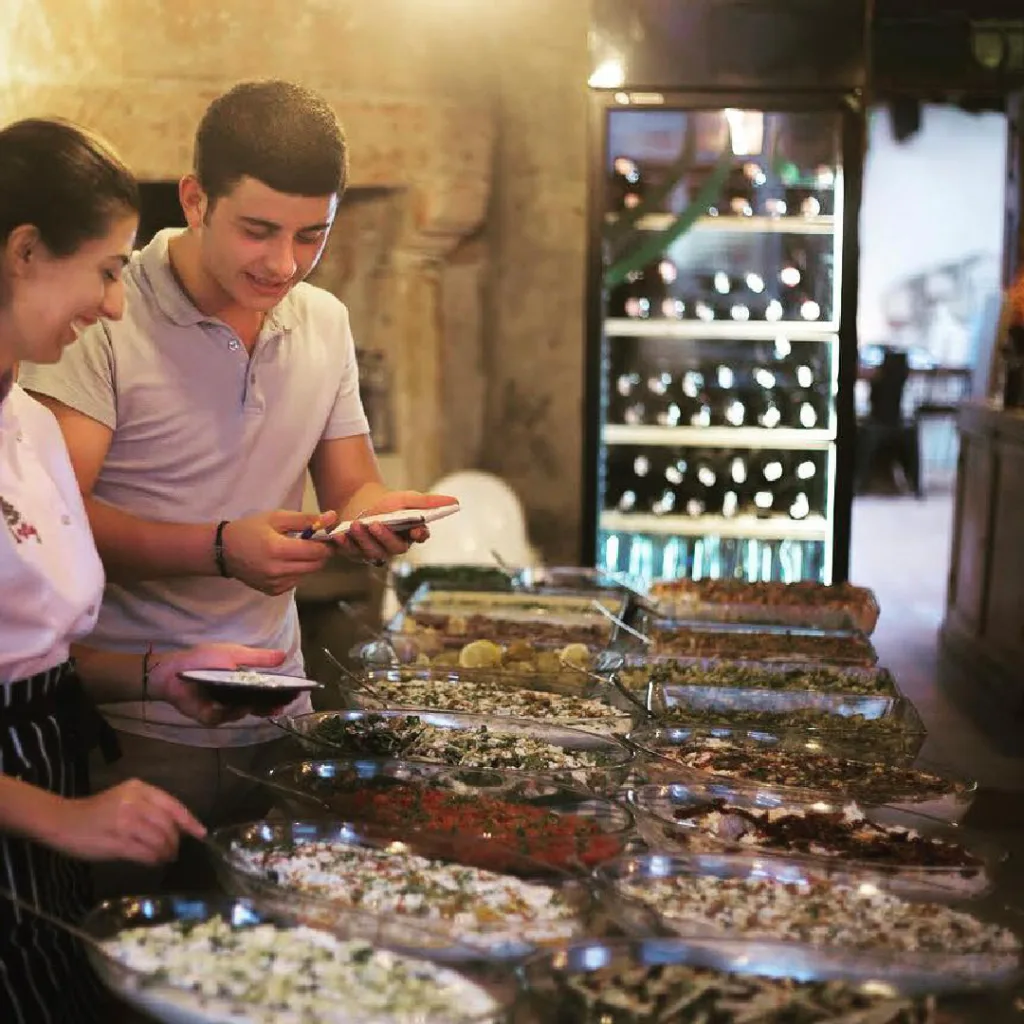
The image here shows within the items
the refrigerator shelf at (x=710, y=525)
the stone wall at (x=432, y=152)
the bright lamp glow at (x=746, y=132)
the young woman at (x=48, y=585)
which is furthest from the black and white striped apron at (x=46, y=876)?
the bright lamp glow at (x=746, y=132)

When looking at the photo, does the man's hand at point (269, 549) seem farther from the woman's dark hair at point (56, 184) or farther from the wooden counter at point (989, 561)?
the wooden counter at point (989, 561)

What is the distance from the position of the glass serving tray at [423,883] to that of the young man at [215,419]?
33cm

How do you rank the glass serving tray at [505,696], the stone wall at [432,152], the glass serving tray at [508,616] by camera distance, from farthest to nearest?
1. the stone wall at [432,152]
2. the glass serving tray at [508,616]
3. the glass serving tray at [505,696]

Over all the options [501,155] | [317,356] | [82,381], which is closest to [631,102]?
[501,155]

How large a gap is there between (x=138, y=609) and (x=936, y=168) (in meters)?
12.7

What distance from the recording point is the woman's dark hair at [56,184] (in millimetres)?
1605

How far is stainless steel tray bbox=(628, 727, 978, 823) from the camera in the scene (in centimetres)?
198

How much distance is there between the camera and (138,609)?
2.27 m

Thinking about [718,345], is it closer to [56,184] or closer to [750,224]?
[750,224]

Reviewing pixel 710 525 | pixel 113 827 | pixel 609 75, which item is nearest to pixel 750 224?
pixel 609 75

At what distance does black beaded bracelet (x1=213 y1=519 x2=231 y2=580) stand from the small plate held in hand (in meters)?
0.32

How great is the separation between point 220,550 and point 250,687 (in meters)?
0.41

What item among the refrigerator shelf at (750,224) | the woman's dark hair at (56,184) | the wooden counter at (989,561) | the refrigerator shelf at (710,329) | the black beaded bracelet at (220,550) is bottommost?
the wooden counter at (989,561)

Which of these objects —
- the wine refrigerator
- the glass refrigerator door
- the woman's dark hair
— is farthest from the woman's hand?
the glass refrigerator door
